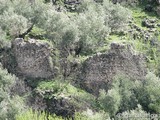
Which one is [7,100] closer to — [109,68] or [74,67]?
[74,67]

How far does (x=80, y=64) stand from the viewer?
232ft

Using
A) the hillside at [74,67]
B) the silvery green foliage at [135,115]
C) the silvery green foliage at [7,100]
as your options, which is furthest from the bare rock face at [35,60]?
the silvery green foliage at [135,115]

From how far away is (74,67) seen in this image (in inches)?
2785

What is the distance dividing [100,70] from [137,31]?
16.0 metres

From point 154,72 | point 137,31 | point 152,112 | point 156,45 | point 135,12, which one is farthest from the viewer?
point 135,12

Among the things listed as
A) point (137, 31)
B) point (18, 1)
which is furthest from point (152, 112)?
point (18, 1)

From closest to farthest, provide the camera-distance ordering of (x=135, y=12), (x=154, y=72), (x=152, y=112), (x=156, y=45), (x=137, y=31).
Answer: (x=152, y=112) < (x=154, y=72) < (x=156, y=45) < (x=137, y=31) < (x=135, y=12)

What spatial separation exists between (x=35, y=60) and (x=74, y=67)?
5.08m

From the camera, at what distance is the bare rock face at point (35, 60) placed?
A: 7062 cm

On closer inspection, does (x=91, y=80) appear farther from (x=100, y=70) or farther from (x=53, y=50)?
(x=53, y=50)

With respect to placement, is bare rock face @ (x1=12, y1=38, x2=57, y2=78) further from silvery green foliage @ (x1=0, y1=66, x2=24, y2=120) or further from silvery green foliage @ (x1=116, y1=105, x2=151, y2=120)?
silvery green foliage @ (x1=116, y1=105, x2=151, y2=120)

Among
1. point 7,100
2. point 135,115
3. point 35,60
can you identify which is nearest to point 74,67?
point 35,60

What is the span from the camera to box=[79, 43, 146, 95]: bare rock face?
6944 centimetres

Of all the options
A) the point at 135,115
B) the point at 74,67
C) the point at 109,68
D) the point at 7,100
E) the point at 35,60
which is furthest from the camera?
the point at 35,60
